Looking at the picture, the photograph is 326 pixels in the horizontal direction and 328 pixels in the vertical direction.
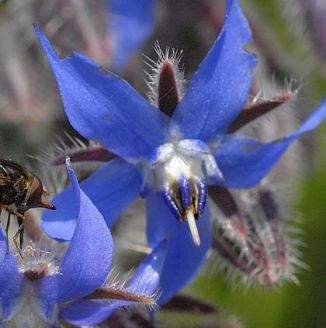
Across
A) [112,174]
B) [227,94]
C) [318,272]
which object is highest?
[227,94]

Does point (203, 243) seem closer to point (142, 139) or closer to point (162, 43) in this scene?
point (142, 139)

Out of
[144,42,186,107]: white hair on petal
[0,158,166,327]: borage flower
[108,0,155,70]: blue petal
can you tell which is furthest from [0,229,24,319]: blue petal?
[108,0,155,70]: blue petal

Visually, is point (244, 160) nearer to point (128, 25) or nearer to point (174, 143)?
point (174, 143)

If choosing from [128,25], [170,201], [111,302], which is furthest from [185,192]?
[128,25]

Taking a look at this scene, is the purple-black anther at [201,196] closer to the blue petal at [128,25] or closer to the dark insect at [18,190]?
the dark insect at [18,190]

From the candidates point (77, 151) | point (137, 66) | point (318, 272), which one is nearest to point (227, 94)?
point (77, 151)

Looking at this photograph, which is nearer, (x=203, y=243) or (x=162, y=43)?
(x=203, y=243)

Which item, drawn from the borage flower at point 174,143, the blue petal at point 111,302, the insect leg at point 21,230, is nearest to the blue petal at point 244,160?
the borage flower at point 174,143

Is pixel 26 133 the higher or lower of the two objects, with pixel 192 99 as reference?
lower

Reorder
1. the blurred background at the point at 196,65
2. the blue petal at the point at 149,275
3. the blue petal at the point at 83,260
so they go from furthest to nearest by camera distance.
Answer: the blurred background at the point at 196,65, the blue petal at the point at 149,275, the blue petal at the point at 83,260
